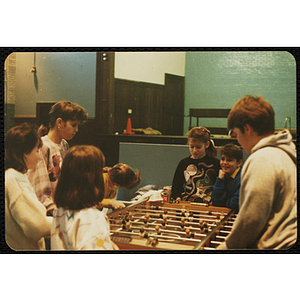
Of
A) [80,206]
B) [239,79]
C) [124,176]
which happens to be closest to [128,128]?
[124,176]

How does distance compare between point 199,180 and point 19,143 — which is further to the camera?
point 199,180

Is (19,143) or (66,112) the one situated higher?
(66,112)

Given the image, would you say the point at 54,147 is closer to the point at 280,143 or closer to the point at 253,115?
the point at 253,115

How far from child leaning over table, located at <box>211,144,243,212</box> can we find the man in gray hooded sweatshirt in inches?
5.5

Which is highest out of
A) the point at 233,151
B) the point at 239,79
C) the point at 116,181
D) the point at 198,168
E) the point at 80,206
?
the point at 239,79

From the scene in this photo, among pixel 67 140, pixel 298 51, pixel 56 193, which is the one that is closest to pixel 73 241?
pixel 56 193

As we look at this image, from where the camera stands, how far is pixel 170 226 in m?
2.64

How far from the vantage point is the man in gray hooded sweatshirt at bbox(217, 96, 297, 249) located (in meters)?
2.30

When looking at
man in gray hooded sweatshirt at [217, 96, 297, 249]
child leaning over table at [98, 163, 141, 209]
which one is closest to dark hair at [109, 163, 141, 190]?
child leaning over table at [98, 163, 141, 209]

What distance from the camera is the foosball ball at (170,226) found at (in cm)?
245

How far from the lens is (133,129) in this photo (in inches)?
108

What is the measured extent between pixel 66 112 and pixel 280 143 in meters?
1.41

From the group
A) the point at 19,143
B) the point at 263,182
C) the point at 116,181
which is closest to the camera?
the point at 263,182

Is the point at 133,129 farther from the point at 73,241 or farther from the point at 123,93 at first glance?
the point at 73,241
